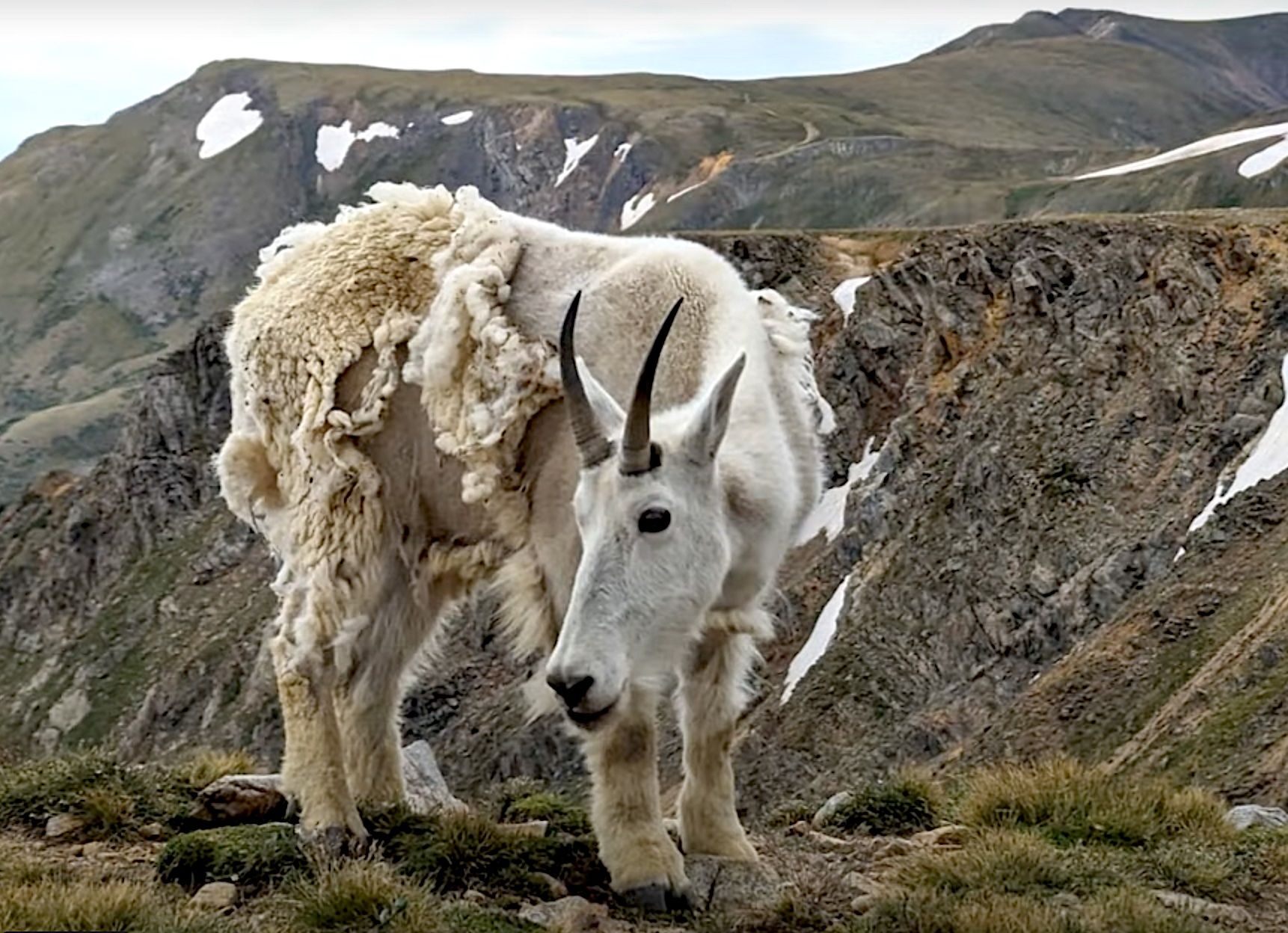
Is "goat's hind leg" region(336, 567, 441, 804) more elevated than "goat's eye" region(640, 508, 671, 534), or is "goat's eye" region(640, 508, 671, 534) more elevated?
"goat's eye" region(640, 508, 671, 534)

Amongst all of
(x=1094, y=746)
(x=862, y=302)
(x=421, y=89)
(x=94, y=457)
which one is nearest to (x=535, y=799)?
(x=1094, y=746)

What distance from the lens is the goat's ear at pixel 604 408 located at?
20.5 feet

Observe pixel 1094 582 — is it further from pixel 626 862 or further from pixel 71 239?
pixel 71 239

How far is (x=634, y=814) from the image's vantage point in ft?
22.1

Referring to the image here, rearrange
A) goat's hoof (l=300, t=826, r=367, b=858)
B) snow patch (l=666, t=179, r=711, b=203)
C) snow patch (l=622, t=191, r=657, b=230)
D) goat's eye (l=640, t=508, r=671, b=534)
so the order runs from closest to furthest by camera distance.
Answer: goat's eye (l=640, t=508, r=671, b=534), goat's hoof (l=300, t=826, r=367, b=858), snow patch (l=666, t=179, r=711, b=203), snow patch (l=622, t=191, r=657, b=230)

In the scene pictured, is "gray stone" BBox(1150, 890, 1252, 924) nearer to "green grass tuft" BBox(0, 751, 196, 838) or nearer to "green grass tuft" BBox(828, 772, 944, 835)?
"green grass tuft" BBox(828, 772, 944, 835)

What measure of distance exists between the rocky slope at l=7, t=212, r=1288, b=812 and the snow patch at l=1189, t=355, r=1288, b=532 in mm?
346

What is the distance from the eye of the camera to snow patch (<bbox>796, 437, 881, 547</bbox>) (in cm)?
3672

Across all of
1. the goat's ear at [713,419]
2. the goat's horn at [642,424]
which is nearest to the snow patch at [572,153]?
the goat's ear at [713,419]

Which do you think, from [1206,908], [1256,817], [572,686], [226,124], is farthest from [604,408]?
[226,124]

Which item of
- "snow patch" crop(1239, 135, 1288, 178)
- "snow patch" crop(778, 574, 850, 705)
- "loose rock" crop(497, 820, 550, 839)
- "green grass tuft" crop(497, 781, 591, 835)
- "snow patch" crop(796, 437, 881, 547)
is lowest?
"snow patch" crop(778, 574, 850, 705)

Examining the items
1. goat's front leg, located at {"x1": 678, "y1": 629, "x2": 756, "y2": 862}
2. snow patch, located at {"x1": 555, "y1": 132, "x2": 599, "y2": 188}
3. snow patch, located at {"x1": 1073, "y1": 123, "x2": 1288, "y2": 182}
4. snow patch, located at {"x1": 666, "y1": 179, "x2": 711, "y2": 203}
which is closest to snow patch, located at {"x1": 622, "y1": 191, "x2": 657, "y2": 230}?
snow patch, located at {"x1": 666, "y1": 179, "x2": 711, "y2": 203}

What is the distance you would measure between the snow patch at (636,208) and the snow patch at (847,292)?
7886cm

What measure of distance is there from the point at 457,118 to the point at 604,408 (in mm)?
153074
